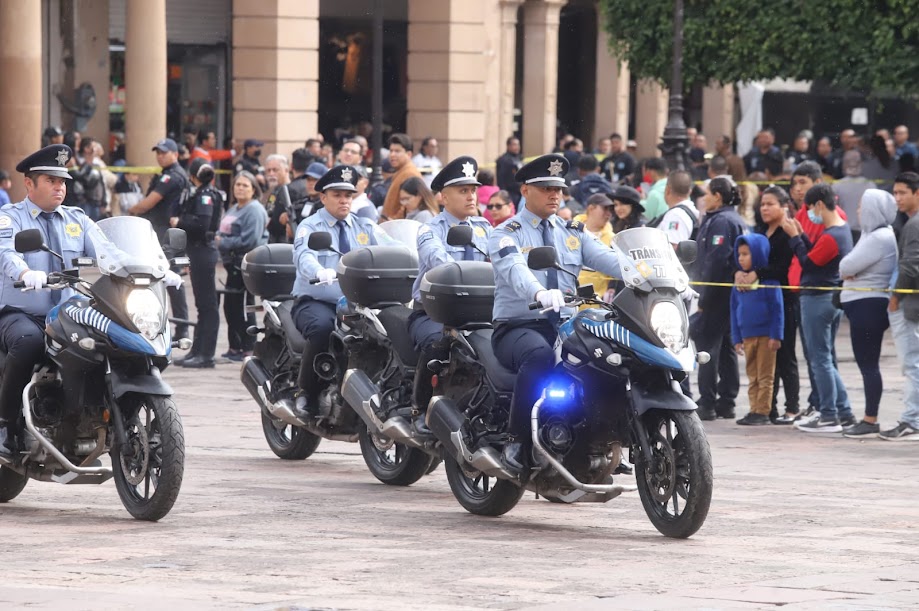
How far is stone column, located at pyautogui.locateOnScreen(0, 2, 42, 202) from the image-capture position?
A: 26656mm

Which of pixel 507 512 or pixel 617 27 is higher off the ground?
pixel 617 27

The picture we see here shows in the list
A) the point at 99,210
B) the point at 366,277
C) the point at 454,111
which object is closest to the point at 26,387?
the point at 366,277

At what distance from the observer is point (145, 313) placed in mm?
9477

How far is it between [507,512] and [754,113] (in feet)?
106

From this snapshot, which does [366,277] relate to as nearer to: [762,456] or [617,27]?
[762,456]

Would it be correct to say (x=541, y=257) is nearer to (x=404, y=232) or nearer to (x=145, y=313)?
(x=145, y=313)

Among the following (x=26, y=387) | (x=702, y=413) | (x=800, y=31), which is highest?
(x=800, y=31)

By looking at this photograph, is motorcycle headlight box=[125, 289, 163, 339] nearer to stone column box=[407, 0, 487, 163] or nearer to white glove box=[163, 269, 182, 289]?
white glove box=[163, 269, 182, 289]

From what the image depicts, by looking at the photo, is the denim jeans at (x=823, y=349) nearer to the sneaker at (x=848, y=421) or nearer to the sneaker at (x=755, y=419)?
the sneaker at (x=848, y=421)

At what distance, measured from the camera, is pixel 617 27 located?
3047 cm

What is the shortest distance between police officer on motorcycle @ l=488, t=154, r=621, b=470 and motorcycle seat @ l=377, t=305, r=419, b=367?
4.23 feet

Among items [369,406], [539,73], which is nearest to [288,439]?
[369,406]

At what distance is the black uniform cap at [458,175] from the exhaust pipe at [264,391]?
177 centimetres

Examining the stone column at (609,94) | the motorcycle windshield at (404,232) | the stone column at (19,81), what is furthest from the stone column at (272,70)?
the motorcycle windshield at (404,232)
